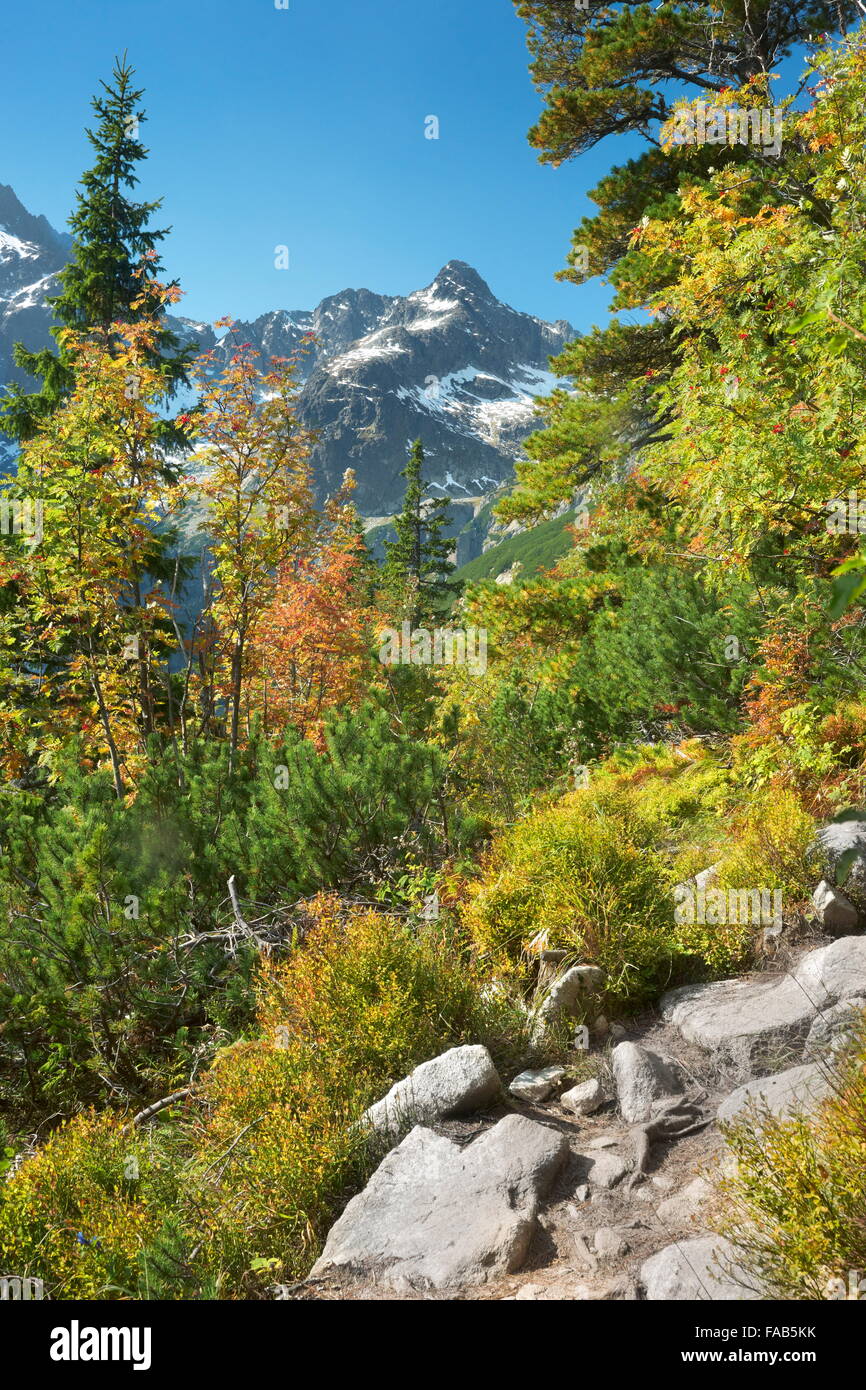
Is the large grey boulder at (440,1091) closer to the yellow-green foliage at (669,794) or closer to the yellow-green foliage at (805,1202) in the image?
the yellow-green foliage at (805,1202)

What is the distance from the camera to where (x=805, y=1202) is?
6.98 ft

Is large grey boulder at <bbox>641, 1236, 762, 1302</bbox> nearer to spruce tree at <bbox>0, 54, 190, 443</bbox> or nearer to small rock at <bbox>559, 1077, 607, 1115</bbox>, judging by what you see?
small rock at <bbox>559, 1077, 607, 1115</bbox>

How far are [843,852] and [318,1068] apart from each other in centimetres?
317

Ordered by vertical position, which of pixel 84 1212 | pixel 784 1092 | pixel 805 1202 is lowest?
pixel 84 1212

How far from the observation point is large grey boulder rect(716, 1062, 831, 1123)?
9.08 ft

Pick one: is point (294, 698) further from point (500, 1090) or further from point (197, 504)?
point (500, 1090)

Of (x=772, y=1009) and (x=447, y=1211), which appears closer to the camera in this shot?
(x=447, y=1211)

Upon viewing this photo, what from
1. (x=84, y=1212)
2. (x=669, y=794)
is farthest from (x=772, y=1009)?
(x=84, y=1212)

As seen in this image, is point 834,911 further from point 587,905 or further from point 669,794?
point 669,794

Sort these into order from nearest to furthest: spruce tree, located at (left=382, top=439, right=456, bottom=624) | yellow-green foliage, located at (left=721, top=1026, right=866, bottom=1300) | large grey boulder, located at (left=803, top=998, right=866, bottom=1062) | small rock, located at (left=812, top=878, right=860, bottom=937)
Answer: yellow-green foliage, located at (left=721, top=1026, right=866, bottom=1300)
large grey boulder, located at (left=803, top=998, right=866, bottom=1062)
small rock, located at (left=812, top=878, right=860, bottom=937)
spruce tree, located at (left=382, top=439, right=456, bottom=624)

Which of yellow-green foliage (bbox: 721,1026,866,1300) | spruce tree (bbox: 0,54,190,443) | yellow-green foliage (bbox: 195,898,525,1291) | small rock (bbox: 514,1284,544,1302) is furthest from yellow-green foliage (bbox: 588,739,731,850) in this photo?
spruce tree (bbox: 0,54,190,443)

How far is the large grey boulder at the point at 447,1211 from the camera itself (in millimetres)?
2676

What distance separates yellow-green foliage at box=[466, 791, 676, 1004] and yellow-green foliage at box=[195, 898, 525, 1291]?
36 cm

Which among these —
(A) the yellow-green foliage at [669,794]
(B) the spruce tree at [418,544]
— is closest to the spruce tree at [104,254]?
(A) the yellow-green foliage at [669,794]
